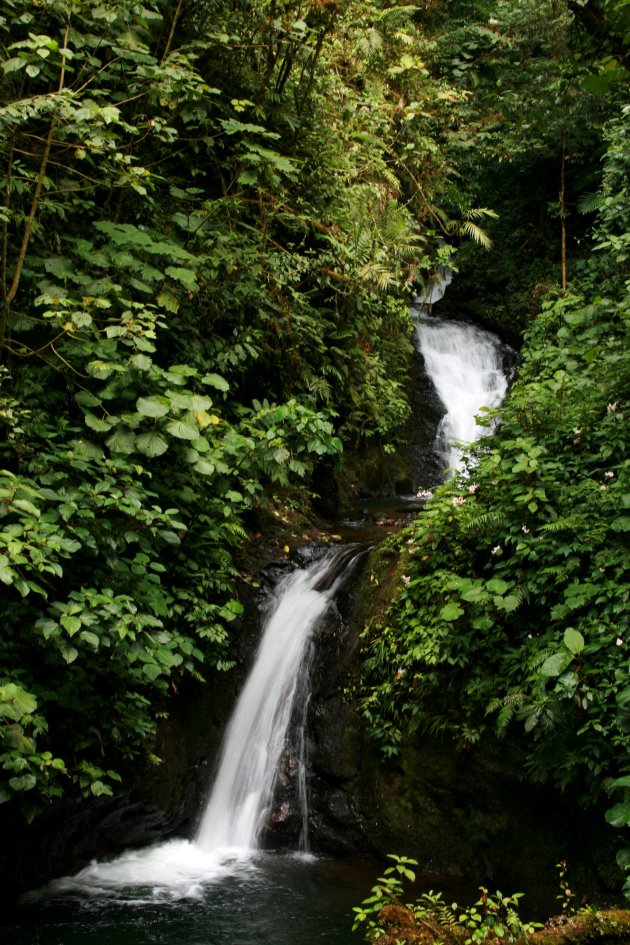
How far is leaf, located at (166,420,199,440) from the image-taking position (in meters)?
4.57

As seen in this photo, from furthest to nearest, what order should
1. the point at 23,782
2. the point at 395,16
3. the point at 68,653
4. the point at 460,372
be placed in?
the point at 460,372
the point at 395,16
the point at 68,653
the point at 23,782

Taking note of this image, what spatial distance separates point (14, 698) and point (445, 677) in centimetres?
282

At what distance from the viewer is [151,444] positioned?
4605mm

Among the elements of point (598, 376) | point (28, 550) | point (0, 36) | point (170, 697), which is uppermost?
point (0, 36)

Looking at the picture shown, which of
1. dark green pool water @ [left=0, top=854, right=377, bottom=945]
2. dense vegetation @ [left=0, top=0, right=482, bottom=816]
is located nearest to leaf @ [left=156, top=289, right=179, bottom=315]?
dense vegetation @ [left=0, top=0, right=482, bottom=816]

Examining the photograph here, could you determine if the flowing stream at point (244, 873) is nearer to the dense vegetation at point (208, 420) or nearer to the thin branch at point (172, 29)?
the dense vegetation at point (208, 420)

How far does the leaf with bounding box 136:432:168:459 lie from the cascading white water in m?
6.48

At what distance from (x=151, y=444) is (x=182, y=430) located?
→ 0.73ft

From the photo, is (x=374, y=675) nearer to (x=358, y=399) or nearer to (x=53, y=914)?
(x=53, y=914)

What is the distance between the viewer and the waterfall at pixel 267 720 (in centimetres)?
538

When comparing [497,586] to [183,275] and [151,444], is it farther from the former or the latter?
[183,275]

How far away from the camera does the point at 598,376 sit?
18.2ft

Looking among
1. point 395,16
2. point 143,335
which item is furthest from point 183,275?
point 395,16

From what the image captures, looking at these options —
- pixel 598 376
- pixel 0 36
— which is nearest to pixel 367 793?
pixel 598 376
